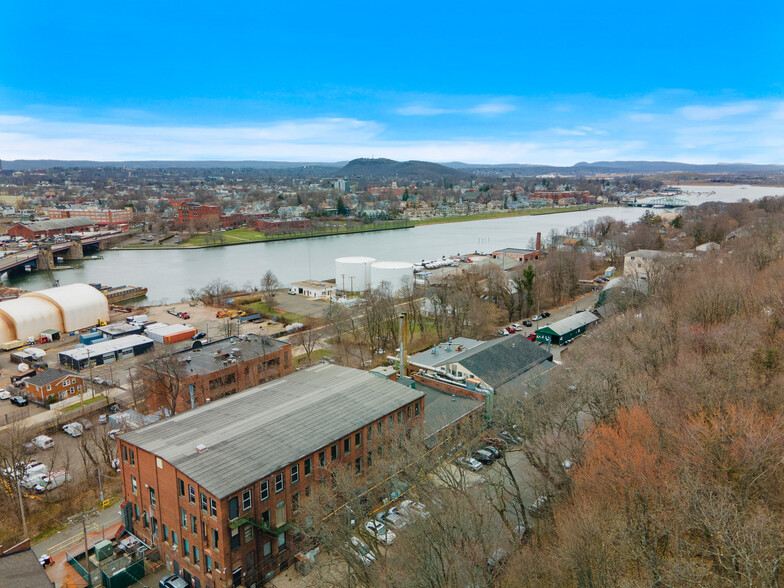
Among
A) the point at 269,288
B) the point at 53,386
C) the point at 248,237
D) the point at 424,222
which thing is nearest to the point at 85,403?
the point at 53,386

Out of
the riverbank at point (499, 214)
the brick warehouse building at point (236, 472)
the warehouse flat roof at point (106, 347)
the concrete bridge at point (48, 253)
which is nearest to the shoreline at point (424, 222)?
the riverbank at point (499, 214)

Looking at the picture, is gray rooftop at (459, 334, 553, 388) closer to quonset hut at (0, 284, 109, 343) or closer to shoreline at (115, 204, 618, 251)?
quonset hut at (0, 284, 109, 343)

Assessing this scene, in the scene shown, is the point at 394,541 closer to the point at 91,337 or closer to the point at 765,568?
the point at 765,568

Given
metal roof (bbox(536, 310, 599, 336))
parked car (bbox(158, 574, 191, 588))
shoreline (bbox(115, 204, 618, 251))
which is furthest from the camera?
shoreline (bbox(115, 204, 618, 251))

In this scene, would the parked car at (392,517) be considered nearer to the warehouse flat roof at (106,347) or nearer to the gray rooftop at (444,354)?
the gray rooftop at (444,354)

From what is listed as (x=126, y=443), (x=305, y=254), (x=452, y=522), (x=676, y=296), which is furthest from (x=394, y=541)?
(x=305, y=254)

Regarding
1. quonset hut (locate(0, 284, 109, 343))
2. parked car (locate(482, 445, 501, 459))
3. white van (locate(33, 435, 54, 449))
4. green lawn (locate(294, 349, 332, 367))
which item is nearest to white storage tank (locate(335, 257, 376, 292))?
green lawn (locate(294, 349, 332, 367))
